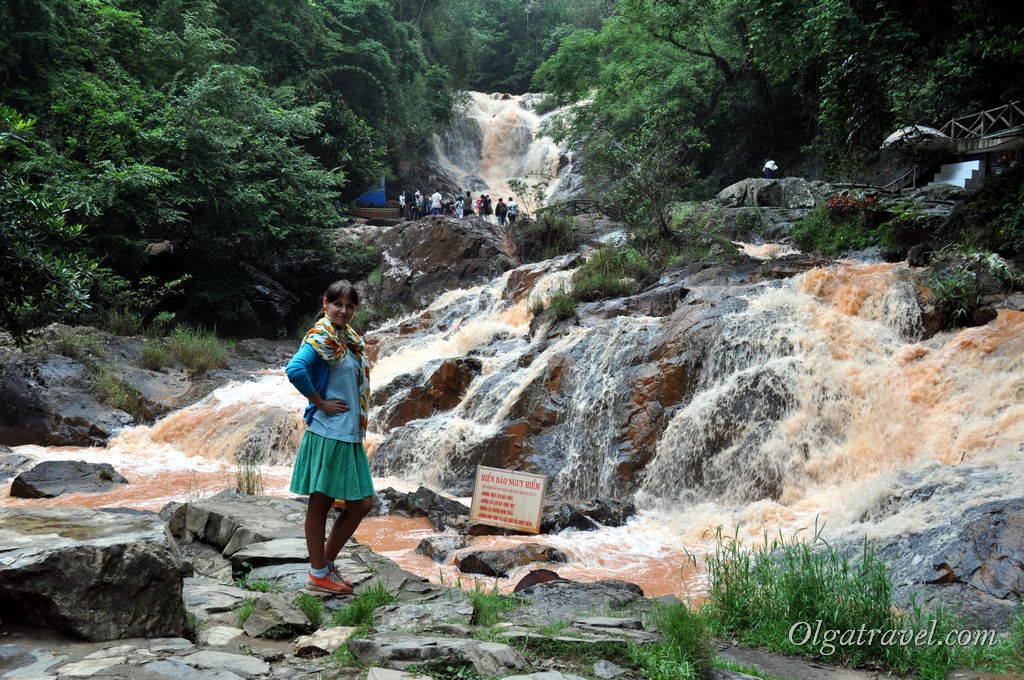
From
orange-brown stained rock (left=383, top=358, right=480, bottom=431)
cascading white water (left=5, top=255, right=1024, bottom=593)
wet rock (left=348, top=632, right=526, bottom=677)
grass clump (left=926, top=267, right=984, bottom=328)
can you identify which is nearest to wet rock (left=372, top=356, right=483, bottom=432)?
orange-brown stained rock (left=383, top=358, right=480, bottom=431)

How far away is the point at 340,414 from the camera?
154 inches

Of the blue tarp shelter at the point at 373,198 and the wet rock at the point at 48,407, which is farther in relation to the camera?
the blue tarp shelter at the point at 373,198

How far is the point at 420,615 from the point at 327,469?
3.06 feet

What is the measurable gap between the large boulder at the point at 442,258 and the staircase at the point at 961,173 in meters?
11.1

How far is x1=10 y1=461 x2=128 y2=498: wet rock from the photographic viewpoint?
28.8 feet

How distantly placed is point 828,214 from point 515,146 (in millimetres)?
20450

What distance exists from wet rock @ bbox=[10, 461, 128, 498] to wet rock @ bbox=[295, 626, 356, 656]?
Result: 7.21 metres

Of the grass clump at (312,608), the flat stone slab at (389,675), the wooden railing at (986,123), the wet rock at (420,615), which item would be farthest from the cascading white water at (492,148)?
the flat stone slab at (389,675)

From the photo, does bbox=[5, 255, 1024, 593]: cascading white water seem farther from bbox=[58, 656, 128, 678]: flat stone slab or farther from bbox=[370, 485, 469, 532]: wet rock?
bbox=[58, 656, 128, 678]: flat stone slab

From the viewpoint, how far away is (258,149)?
63.3 ft

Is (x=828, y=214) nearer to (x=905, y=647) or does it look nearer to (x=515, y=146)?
(x=905, y=647)

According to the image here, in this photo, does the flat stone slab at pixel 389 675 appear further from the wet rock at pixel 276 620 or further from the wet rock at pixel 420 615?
the wet rock at pixel 276 620

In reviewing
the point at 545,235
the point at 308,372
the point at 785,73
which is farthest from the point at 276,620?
the point at 545,235

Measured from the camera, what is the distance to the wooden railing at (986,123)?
13.9 m
